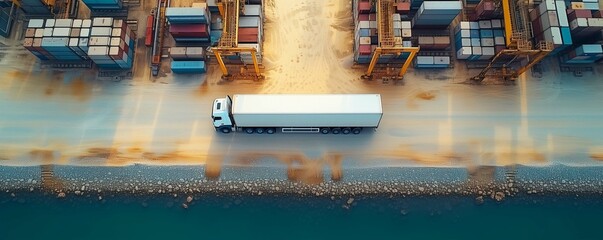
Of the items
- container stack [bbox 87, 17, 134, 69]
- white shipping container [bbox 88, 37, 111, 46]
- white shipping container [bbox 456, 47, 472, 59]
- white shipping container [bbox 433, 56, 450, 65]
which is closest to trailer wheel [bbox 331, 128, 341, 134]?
white shipping container [bbox 433, 56, 450, 65]

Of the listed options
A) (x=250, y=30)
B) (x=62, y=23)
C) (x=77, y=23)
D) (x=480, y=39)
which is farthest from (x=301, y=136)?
(x=62, y=23)

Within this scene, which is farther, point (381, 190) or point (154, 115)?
point (154, 115)

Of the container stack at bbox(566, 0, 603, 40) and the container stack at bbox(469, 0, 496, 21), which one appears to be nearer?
the container stack at bbox(566, 0, 603, 40)

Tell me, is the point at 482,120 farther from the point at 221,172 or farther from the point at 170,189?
the point at 170,189

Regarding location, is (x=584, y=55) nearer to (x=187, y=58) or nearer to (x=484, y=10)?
(x=484, y=10)

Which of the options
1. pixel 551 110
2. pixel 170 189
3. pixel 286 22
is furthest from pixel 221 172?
pixel 551 110

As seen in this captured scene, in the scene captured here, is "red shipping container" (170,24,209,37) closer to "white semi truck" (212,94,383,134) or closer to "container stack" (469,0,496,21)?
"white semi truck" (212,94,383,134)

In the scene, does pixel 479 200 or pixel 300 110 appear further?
pixel 479 200

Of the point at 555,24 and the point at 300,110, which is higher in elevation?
the point at 555,24
